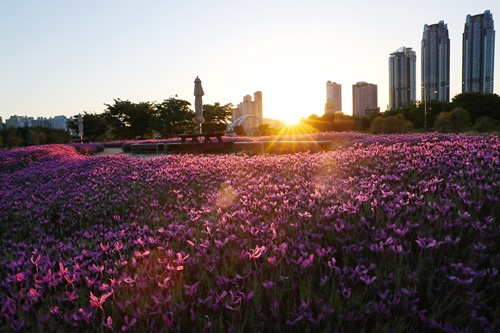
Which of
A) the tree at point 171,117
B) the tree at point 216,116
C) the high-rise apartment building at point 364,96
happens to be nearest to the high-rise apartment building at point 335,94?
the high-rise apartment building at point 364,96

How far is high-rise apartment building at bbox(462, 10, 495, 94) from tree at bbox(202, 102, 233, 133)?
7490 centimetres

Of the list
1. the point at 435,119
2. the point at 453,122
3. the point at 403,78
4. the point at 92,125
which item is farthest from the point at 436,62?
the point at 92,125

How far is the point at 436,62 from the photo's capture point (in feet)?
358

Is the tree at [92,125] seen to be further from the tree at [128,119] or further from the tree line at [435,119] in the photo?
the tree line at [435,119]

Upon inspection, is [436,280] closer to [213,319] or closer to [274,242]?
[274,242]

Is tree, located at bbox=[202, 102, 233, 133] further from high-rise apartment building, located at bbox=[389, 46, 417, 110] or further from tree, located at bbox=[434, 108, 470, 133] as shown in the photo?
high-rise apartment building, located at bbox=[389, 46, 417, 110]

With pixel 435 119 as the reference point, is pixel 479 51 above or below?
above

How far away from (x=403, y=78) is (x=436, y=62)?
11545 millimetres

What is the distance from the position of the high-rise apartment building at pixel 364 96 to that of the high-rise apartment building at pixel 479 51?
54847 mm

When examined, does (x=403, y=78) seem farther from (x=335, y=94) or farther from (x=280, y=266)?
(x=280, y=266)

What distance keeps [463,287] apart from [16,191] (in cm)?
736

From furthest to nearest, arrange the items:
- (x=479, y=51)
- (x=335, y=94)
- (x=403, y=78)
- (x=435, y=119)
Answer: (x=335, y=94)
(x=403, y=78)
(x=479, y=51)
(x=435, y=119)

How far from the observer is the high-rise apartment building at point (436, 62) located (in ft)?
344

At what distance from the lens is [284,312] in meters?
2.21
